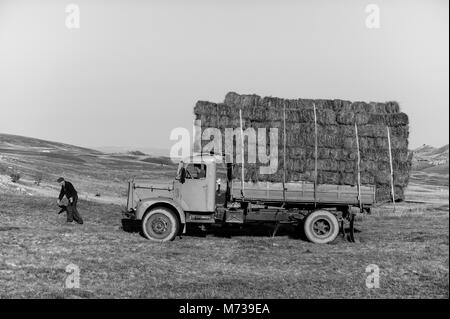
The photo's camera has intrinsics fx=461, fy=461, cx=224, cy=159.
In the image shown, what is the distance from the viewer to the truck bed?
14211mm

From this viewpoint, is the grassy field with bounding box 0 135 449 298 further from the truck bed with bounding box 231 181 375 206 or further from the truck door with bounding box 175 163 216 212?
the truck bed with bounding box 231 181 375 206

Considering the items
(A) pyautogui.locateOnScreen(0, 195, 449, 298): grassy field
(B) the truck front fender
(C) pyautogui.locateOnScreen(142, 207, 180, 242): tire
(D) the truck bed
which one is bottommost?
(A) pyautogui.locateOnScreen(0, 195, 449, 298): grassy field

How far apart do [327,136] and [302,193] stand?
1.96 meters

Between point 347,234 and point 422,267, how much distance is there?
4.53 meters

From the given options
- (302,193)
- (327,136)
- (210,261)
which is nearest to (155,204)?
(210,261)

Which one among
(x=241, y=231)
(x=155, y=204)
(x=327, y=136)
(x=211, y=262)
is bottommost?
(x=211, y=262)

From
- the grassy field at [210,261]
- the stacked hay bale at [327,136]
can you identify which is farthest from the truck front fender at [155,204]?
the stacked hay bale at [327,136]

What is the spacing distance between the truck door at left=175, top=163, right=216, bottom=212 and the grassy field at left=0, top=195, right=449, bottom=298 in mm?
1114

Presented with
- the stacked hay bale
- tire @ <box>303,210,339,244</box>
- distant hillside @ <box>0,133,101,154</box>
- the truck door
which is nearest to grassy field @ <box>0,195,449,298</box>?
tire @ <box>303,210,339,244</box>

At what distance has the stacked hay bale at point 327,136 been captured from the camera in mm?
14391

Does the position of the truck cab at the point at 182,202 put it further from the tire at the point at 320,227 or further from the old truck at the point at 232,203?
the tire at the point at 320,227

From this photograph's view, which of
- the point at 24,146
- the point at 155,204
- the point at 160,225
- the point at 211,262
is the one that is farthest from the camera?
the point at 24,146

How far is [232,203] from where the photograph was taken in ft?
47.3

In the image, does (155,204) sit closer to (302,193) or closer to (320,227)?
(302,193)
